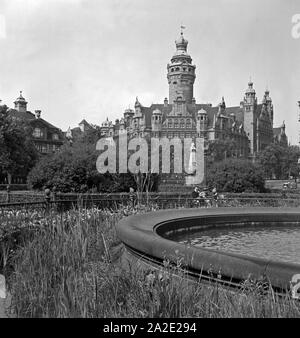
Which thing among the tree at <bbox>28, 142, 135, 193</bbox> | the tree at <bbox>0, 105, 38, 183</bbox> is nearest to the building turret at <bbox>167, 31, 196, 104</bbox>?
the tree at <bbox>0, 105, 38, 183</bbox>

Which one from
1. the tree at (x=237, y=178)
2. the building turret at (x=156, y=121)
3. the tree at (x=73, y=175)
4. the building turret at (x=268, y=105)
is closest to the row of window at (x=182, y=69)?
the building turret at (x=156, y=121)

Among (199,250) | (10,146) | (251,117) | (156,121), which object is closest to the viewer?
(199,250)

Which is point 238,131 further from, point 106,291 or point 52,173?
point 106,291

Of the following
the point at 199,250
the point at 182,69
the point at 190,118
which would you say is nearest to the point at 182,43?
the point at 182,69

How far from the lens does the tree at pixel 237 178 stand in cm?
2958

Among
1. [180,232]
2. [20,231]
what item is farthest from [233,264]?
[180,232]

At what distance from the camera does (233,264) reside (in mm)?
4332

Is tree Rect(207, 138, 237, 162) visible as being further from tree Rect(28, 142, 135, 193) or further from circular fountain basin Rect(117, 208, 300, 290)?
circular fountain basin Rect(117, 208, 300, 290)

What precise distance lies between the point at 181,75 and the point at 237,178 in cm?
9468

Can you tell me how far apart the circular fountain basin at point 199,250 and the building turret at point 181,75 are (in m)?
110

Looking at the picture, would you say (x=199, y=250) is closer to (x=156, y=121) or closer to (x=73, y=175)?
(x=73, y=175)

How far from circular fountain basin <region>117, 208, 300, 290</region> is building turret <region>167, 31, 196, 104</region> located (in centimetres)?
11020

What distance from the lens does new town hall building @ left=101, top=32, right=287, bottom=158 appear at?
11000cm

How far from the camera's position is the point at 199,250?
491cm
